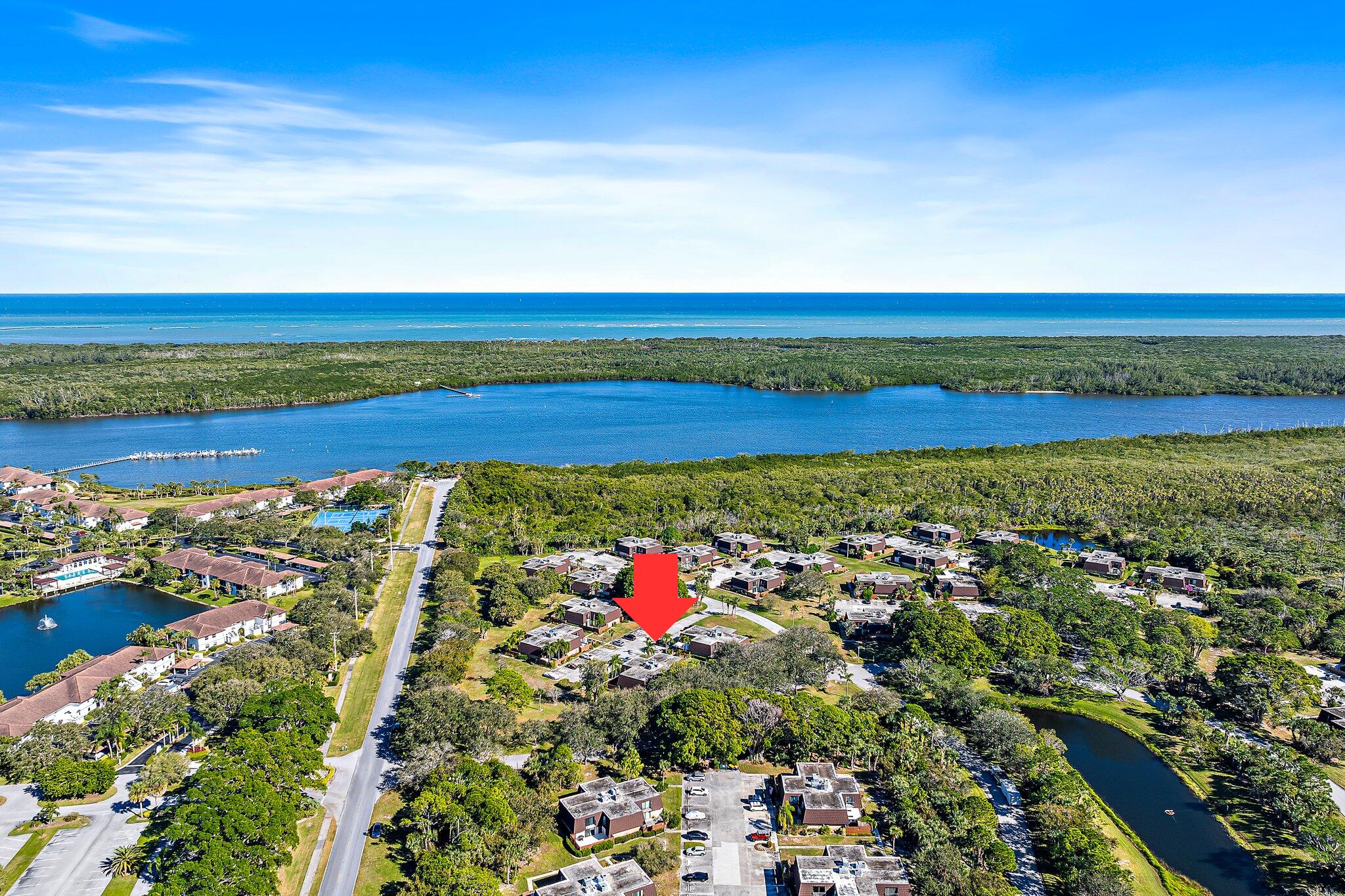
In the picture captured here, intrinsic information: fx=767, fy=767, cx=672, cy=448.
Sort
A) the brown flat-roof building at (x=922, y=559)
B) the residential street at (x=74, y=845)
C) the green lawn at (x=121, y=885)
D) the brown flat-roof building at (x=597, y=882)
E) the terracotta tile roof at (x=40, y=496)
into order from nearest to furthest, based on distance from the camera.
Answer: the brown flat-roof building at (x=597, y=882), the green lawn at (x=121, y=885), the residential street at (x=74, y=845), the brown flat-roof building at (x=922, y=559), the terracotta tile roof at (x=40, y=496)

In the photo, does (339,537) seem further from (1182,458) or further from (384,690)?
(1182,458)

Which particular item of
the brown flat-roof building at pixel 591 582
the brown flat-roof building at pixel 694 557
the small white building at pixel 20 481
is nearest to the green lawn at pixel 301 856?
the brown flat-roof building at pixel 591 582

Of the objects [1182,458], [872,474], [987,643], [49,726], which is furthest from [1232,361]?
[49,726]

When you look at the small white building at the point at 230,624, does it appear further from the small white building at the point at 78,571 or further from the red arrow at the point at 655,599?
the red arrow at the point at 655,599

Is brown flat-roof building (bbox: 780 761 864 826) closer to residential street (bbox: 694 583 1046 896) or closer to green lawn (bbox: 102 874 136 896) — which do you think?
residential street (bbox: 694 583 1046 896)

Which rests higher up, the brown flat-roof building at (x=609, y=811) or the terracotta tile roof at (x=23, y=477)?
the terracotta tile roof at (x=23, y=477)

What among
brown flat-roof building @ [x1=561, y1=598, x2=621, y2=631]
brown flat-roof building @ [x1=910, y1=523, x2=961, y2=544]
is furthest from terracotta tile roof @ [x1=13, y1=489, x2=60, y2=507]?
brown flat-roof building @ [x1=910, y1=523, x2=961, y2=544]

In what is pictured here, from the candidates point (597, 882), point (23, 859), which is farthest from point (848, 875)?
point (23, 859)

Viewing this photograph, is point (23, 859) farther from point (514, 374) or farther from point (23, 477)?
point (514, 374)
